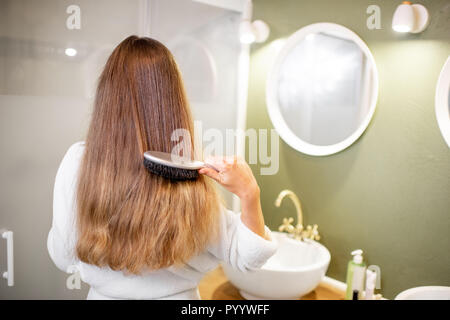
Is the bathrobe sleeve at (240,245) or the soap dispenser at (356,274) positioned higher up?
the bathrobe sleeve at (240,245)

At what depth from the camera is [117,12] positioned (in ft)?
2.24

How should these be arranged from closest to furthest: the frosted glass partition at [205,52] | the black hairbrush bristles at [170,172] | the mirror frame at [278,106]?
the black hairbrush bristles at [170,172] → the frosted glass partition at [205,52] → the mirror frame at [278,106]

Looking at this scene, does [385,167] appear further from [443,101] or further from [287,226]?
[287,226]

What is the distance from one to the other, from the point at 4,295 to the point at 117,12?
2.34 feet

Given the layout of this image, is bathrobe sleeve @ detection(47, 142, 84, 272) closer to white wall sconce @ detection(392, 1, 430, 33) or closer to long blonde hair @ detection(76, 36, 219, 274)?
long blonde hair @ detection(76, 36, 219, 274)

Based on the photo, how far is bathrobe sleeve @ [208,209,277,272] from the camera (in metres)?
0.56

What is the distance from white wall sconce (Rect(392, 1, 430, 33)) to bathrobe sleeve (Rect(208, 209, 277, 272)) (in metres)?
0.55

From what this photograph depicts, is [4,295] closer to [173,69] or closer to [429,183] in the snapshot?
[173,69]

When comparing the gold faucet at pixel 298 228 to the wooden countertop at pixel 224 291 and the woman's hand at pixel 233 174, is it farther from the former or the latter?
the woman's hand at pixel 233 174

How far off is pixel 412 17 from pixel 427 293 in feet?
1.99

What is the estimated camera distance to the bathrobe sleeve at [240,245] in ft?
1.83

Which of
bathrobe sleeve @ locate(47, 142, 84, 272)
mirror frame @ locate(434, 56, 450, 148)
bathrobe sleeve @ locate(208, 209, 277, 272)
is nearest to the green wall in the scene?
mirror frame @ locate(434, 56, 450, 148)

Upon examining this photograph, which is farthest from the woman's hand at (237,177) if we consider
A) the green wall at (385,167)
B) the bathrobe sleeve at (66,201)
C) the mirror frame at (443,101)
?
the mirror frame at (443,101)
